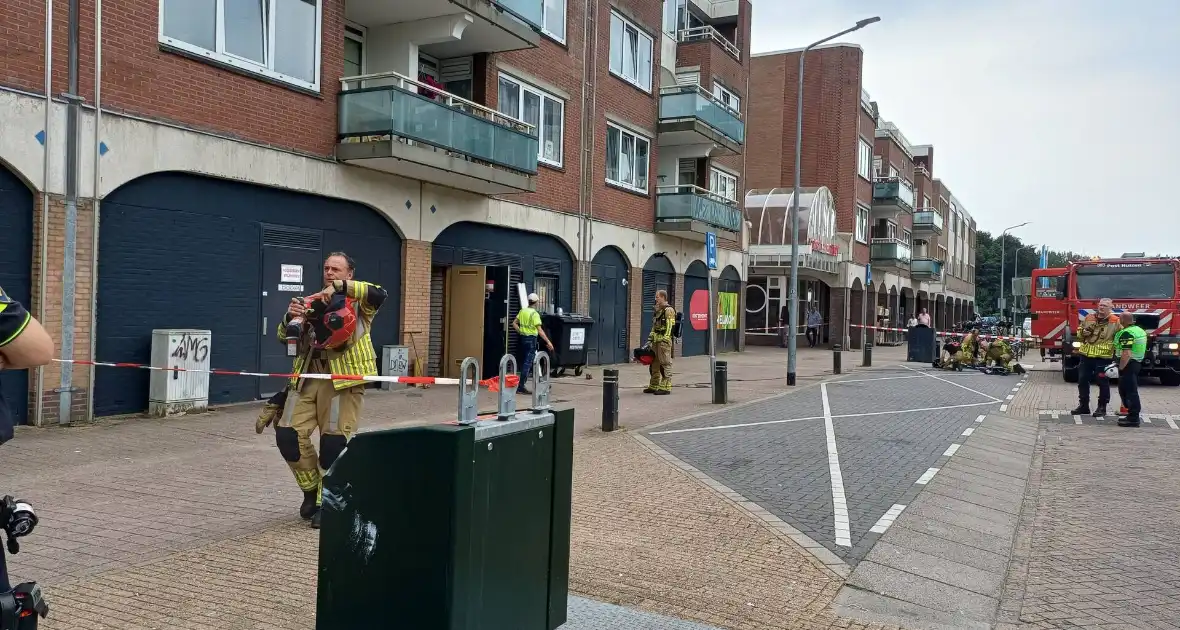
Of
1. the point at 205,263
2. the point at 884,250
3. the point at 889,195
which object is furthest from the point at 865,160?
the point at 205,263

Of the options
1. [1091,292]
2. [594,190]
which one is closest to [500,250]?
[594,190]

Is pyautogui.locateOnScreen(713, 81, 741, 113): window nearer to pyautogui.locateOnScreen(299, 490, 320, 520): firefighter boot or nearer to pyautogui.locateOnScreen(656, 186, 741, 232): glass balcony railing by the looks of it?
pyautogui.locateOnScreen(656, 186, 741, 232): glass balcony railing

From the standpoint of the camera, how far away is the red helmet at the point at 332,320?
530 cm

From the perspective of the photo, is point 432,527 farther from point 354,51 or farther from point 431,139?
point 354,51

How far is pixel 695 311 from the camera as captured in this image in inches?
1060

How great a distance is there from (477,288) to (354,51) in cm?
462

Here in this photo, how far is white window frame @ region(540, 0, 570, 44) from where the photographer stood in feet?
61.7

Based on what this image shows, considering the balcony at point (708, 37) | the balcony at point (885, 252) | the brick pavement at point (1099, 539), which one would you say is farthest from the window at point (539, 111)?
the balcony at point (885, 252)

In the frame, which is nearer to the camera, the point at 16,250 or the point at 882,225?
the point at 16,250

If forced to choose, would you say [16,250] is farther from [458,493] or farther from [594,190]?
[594,190]

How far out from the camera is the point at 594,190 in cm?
2092

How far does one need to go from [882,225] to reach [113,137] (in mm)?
42245

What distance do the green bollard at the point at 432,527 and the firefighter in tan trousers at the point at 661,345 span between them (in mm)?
11139

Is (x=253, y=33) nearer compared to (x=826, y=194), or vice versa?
(x=253, y=33)
